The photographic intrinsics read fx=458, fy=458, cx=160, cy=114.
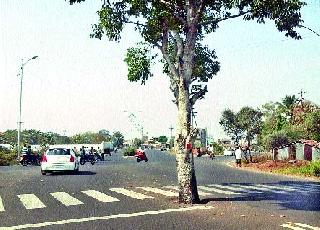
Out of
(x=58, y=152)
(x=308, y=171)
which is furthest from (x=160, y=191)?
(x=308, y=171)

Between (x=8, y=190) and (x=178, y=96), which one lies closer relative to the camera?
(x=178, y=96)

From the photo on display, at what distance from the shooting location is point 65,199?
14633 millimetres

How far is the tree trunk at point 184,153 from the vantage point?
13742mm

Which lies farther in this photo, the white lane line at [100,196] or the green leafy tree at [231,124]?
the green leafy tree at [231,124]

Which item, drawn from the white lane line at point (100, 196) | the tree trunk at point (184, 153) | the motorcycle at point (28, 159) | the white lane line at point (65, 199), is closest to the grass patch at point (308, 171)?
the white lane line at point (100, 196)

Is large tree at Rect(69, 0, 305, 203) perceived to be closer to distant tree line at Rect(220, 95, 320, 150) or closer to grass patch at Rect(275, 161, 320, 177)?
grass patch at Rect(275, 161, 320, 177)

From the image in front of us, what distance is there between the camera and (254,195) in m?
16.3

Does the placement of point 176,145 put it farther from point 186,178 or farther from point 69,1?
point 69,1

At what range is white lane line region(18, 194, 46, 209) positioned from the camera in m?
13.1

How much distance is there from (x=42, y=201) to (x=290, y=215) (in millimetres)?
7421

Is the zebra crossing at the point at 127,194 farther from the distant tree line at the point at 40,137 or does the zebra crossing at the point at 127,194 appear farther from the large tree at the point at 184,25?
the distant tree line at the point at 40,137

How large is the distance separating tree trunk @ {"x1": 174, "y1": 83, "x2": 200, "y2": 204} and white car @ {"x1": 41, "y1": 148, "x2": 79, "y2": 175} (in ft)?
44.2

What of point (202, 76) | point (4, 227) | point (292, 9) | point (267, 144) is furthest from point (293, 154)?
point (4, 227)

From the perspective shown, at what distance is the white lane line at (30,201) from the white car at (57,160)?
9.94m
